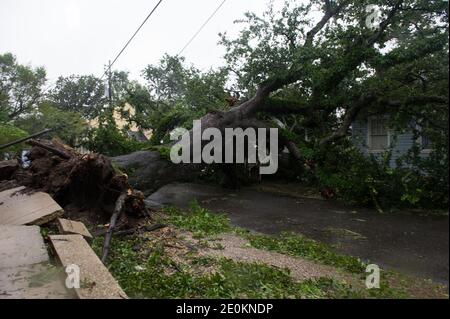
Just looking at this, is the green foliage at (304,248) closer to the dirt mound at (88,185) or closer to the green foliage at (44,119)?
the dirt mound at (88,185)

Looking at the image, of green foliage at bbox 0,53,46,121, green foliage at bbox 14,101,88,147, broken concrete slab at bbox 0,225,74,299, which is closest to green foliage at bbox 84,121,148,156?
broken concrete slab at bbox 0,225,74,299

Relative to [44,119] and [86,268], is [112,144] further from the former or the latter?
[44,119]

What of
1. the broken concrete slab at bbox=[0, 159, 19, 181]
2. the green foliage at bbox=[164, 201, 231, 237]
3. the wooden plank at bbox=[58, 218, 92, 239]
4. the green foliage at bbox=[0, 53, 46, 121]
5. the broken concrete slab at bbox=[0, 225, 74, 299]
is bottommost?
the green foliage at bbox=[164, 201, 231, 237]

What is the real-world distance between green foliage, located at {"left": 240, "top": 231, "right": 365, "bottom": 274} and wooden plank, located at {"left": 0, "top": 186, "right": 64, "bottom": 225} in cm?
313

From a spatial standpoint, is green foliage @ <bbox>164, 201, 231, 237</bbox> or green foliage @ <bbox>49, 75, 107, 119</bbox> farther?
green foliage @ <bbox>49, 75, 107, 119</bbox>

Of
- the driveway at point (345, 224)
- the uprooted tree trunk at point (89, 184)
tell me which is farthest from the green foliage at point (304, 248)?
the uprooted tree trunk at point (89, 184)

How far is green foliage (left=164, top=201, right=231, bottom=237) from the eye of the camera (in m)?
6.52

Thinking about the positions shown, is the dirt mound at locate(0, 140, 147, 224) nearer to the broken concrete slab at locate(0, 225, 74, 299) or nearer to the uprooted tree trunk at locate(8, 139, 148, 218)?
the uprooted tree trunk at locate(8, 139, 148, 218)

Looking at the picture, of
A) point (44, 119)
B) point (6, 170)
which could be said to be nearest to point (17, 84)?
point (44, 119)

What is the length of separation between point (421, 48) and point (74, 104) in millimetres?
39581

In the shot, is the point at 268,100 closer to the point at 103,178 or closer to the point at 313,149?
the point at 313,149
